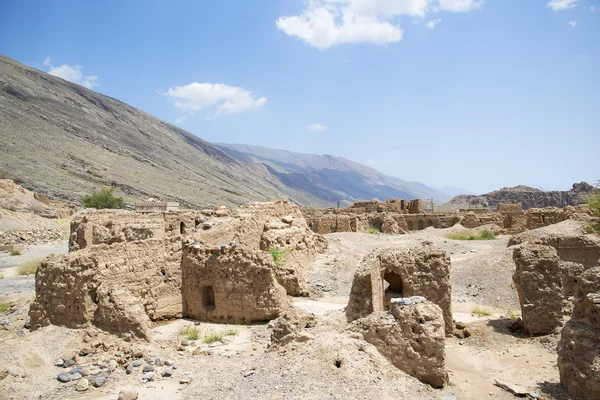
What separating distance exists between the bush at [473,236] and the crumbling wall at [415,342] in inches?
826

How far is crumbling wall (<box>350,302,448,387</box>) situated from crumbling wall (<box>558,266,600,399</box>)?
2.11 metres

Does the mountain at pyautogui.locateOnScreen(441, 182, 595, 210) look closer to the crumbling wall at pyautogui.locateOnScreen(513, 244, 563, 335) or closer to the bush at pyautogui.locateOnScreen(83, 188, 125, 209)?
the bush at pyautogui.locateOnScreen(83, 188, 125, 209)

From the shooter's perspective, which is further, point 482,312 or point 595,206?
point 595,206

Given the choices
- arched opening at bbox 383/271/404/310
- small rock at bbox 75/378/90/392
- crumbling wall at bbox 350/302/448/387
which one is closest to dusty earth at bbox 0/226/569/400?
small rock at bbox 75/378/90/392

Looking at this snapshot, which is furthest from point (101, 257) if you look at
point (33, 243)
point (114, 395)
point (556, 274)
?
point (33, 243)

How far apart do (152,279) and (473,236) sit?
70.3 feet

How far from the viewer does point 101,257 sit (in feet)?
31.9

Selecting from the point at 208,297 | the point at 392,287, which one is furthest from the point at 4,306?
the point at 392,287

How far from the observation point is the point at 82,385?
7.18 metres

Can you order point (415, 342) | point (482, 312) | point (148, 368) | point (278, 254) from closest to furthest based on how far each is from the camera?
point (415, 342)
point (148, 368)
point (482, 312)
point (278, 254)

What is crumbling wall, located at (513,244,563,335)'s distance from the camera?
34.2 feet

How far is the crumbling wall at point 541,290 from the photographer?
10.4m

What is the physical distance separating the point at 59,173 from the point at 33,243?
34535 mm

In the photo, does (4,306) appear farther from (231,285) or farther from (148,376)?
(148,376)
